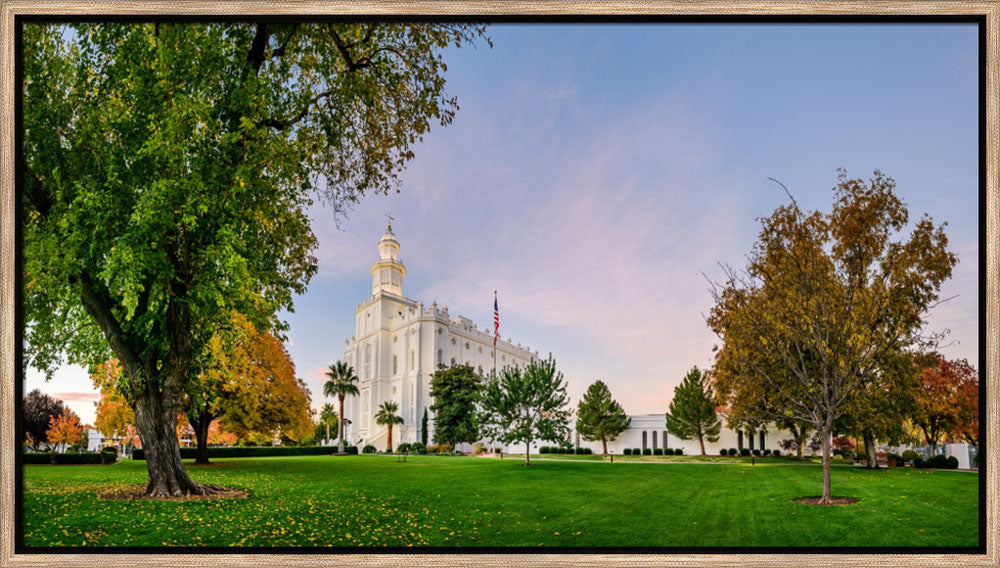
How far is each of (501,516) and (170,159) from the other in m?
5.67

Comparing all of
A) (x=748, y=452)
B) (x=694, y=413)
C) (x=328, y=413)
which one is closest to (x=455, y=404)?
(x=328, y=413)

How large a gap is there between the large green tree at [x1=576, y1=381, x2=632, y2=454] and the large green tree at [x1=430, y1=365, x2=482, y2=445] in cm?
590

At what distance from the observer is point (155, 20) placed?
520cm

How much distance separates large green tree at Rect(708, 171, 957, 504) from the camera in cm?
952

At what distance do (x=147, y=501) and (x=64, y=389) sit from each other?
156 cm

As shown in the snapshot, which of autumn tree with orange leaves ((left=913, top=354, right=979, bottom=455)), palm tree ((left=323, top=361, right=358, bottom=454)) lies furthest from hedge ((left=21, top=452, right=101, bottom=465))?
autumn tree with orange leaves ((left=913, top=354, right=979, bottom=455))

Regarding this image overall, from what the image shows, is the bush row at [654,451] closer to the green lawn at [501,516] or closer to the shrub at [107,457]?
the green lawn at [501,516]

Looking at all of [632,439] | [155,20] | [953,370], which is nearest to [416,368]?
[632,439]

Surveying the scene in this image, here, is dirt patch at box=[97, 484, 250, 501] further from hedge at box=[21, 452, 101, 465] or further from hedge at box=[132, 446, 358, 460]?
hedge at box=[132, 446, 358, 460]

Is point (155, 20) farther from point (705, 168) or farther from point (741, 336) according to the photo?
point (741, 336)

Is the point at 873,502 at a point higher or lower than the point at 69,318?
lower

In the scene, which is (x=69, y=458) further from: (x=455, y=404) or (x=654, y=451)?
(x=654, y=451)

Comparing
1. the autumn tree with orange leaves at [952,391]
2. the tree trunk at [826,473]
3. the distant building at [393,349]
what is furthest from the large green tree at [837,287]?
the distant building at [393,349]

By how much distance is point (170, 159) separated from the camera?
6496mm
